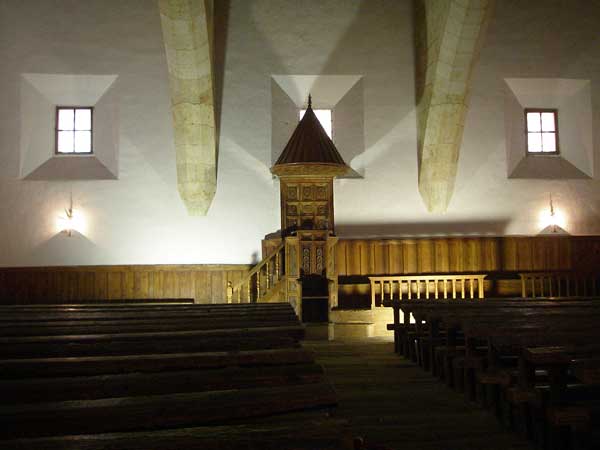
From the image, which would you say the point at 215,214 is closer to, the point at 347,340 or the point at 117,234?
the point at 117,234

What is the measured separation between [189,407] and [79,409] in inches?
13.7

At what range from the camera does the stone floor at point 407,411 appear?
12.5 feet

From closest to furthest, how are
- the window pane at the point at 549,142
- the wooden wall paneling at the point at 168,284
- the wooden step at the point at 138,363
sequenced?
the wooden step at the point at 138,363 < the wooden wall paneling at the point at 168,284 < the window pane at the point at 549,142

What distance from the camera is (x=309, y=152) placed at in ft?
32.7

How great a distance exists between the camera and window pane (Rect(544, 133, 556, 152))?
12.1m

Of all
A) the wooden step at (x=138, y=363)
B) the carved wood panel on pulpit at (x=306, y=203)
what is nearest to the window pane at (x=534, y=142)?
the carved wood panel on pulpit at (x=306, y=203)

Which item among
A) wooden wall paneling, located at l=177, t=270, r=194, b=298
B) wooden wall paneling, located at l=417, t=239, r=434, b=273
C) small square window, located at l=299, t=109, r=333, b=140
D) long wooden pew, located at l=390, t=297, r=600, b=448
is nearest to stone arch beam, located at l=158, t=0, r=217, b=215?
wooden wall paneling, located at l=177, t=270, r=194, b=298

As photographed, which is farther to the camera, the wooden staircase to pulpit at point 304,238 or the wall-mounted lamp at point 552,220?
the wall-mounted lamp at point 552,220

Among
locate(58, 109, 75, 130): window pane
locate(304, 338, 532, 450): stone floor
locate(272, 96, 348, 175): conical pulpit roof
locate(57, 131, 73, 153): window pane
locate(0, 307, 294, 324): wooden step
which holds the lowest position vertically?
Answer: locate(304, 338, 532, 450): stone floor

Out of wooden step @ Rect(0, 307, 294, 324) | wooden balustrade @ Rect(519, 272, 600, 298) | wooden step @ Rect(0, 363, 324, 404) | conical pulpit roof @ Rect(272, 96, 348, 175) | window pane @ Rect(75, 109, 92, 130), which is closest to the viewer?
wooden step @ Rect(0, 363, 324, 404)

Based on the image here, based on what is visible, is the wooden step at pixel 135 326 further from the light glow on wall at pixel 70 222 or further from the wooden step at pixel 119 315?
the light glow on wall at pixel 70 222

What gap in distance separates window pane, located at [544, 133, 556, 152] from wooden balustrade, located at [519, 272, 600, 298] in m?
2.52

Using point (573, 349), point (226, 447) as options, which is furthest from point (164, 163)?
point (226, 447)

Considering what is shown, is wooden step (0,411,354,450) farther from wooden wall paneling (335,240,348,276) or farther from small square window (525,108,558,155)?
small square window (525,108,558,155)
